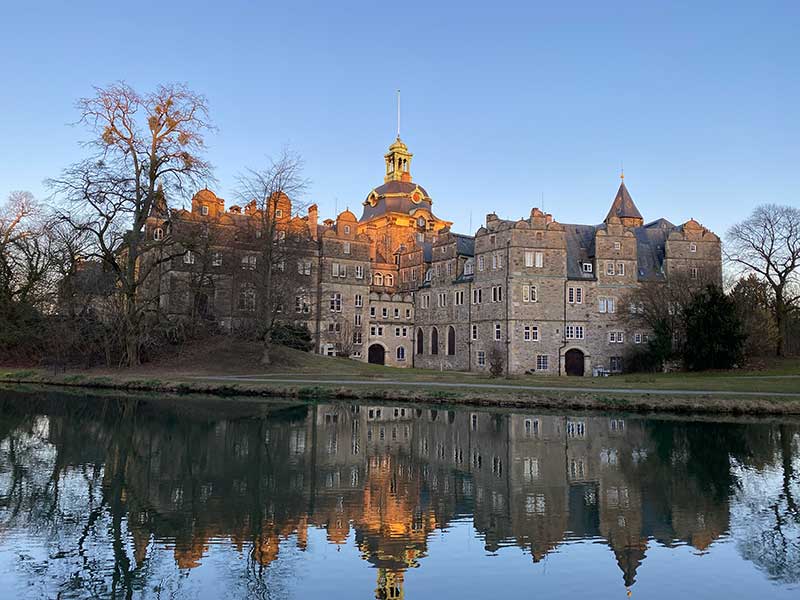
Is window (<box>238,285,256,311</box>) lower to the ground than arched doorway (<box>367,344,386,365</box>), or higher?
higher

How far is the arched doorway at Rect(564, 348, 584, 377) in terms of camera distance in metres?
53.0

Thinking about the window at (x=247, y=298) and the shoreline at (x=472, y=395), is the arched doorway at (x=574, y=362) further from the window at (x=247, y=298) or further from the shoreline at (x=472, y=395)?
the window at (x=247, y=298)

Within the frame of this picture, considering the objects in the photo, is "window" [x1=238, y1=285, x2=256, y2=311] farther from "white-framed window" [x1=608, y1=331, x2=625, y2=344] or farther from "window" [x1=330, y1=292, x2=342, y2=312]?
"white-framed window" [x1=608, y1=331, x2=625, y2=344]

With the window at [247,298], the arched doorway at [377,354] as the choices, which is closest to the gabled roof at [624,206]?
the arched doorway at [377,354]

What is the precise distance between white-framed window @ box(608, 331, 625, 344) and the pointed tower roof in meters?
22.1

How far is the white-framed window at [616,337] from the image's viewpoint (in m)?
53.1

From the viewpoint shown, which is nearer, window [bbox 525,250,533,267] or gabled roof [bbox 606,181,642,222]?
window [bbox 525,250,533,267]

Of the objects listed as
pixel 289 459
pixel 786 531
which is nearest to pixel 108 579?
pixel 289 459

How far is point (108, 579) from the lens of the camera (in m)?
8.43

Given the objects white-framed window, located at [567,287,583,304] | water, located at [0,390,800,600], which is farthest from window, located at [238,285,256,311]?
water, located at [0,390,800,600]

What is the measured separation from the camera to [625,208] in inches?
2864

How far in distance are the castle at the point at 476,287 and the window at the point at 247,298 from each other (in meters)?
0.13

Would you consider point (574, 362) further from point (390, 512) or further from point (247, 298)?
point (390, 512)

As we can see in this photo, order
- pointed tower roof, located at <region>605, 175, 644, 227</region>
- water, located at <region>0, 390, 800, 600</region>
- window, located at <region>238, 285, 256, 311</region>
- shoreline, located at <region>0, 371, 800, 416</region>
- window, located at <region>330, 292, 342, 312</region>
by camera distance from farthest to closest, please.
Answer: pointed tower roof, located at <region>605, 175, 644, 227</region>, window, located at <region>330, 292, 342, 312</region>, window, located at <region>238, 285, 256, 311</region>, shoreline, located at <region>0, 371, 800, 416</region>, water, located at <region>0, 390, 800, 600</region>
